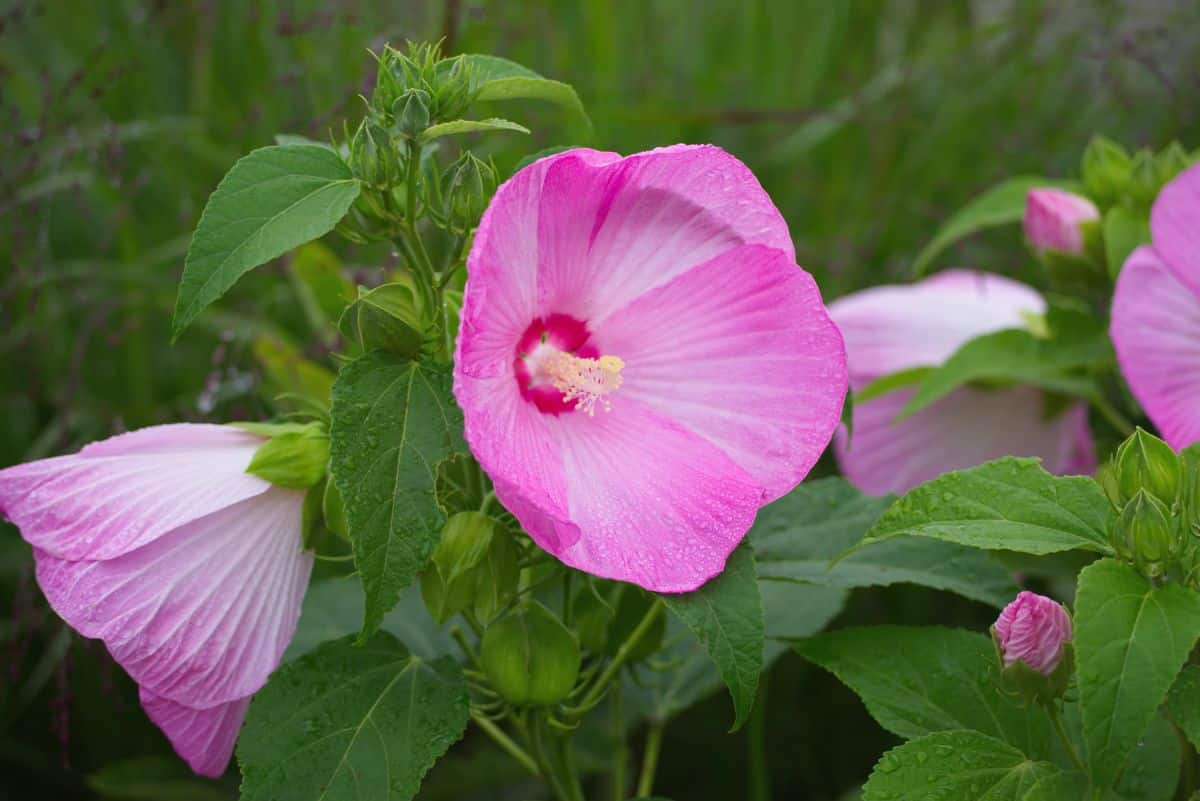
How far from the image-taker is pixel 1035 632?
810mm

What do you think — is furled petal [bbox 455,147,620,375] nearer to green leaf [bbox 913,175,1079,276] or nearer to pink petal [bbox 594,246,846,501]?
pink petal [bbox 594,246,846,501]

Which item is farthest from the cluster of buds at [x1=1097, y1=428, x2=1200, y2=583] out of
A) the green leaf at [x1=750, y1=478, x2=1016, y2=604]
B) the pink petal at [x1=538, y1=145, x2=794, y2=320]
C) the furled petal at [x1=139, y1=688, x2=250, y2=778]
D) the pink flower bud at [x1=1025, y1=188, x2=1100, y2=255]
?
the furled petal at [x1=139, y1=688, x2=250, y2=778]

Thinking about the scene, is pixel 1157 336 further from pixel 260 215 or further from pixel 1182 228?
pixel 260 215

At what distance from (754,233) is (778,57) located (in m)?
1.51

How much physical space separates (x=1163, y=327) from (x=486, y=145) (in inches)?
30.2

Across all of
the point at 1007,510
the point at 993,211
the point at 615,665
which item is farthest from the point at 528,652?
the point at 993,211

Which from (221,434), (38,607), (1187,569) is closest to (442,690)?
(221,434)

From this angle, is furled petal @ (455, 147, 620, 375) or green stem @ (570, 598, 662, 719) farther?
green stem @ (570, 598, 662, 719)

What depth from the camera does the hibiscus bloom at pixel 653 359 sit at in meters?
0.79

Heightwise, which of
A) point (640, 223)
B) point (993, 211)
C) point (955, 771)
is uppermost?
point (640, 223)

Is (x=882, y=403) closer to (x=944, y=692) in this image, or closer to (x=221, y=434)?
(x=944, y=692)

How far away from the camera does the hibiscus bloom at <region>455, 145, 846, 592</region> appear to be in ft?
2.60

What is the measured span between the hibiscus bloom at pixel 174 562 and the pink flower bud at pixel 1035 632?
45 centimetres

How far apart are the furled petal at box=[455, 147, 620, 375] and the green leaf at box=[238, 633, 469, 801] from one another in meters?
0.22
